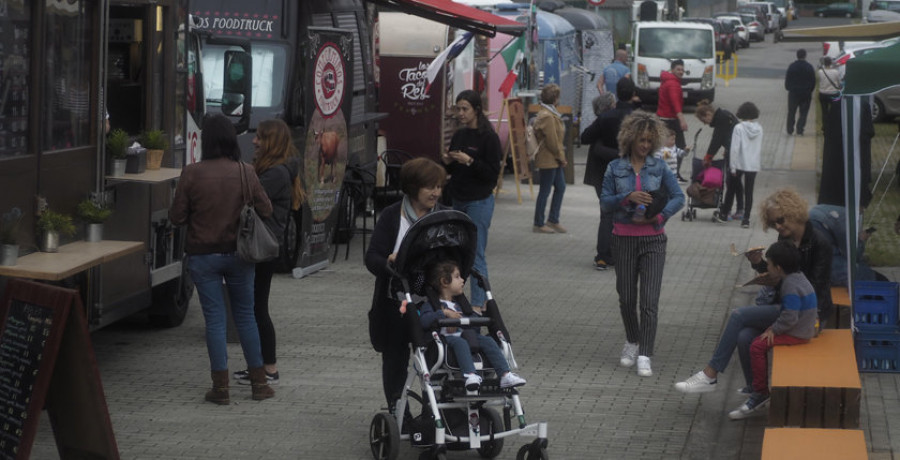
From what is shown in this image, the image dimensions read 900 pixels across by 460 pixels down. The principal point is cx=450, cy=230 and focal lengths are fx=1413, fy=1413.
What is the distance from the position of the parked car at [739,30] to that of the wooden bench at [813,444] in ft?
178

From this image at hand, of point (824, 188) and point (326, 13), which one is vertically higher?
point (326, 13)

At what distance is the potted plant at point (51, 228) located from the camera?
24.6ft

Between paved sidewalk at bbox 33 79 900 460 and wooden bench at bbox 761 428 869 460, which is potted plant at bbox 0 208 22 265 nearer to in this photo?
paved sidewalk at bbox 33 79 900 460

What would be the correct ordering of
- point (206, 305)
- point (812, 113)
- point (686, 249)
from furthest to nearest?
point (812, 113) < point (686, 249) < point (206, 305)

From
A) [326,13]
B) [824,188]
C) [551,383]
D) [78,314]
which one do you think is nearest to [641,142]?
[551,383]

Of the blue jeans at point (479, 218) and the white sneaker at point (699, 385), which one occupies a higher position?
the blue jeans at point (479, 218)

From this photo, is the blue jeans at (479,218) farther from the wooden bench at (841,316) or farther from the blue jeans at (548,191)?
the blue jeans at (548,191)

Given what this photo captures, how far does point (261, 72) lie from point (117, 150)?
4.90 meters

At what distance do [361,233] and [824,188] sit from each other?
574 cm

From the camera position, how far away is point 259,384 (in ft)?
27.8

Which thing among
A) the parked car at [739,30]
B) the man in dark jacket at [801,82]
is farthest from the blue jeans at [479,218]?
the parked car at [739,30]

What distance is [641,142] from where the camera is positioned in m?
9.35

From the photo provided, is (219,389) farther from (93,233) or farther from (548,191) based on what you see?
(548,191)

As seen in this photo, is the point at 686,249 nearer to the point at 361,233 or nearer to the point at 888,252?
the point at 888,252
